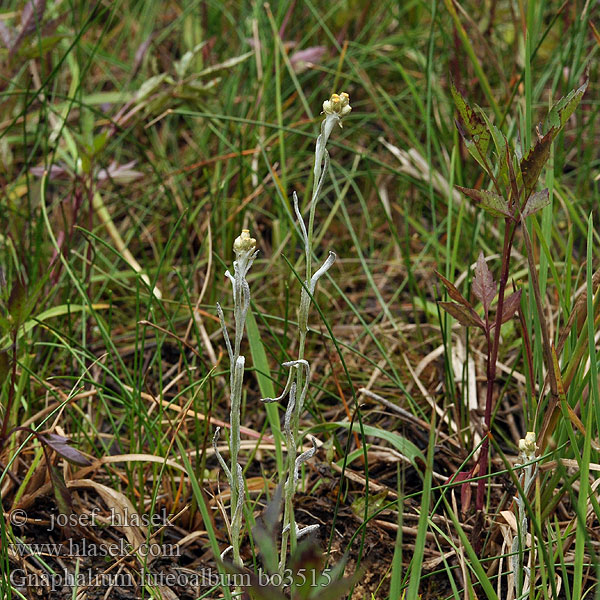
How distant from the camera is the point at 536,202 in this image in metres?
1.05

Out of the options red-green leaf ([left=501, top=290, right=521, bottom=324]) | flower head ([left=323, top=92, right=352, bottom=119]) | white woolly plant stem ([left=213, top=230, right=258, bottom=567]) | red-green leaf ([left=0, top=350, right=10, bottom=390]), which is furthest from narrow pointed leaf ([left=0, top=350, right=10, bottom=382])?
red-green leaf ([left=501, top=290, right=521, bottom=324])

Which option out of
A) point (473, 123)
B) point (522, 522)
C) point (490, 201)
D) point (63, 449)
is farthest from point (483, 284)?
point (63, 449)

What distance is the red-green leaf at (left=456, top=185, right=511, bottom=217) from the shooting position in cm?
105

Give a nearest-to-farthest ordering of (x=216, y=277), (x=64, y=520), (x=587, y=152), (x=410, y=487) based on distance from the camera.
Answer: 1. (x=64, y=520)
2. (x=410, y=487)
3. (x=216, y=277)
4. (x=587, y=152)

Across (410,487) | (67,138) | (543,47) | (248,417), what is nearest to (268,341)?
(248,417)

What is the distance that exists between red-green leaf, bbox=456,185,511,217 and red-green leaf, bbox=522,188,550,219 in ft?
0.09

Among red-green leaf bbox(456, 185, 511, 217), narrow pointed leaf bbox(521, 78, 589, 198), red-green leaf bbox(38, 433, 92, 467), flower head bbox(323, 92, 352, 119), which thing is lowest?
red-green leaf bbox(38, 433, 92, 467)

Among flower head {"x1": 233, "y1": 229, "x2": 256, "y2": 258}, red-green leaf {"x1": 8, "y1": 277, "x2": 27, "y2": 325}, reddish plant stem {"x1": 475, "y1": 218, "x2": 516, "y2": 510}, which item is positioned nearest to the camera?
flower head {"x1": 233, "y1": 229, "x2": 256, "y2": 258}

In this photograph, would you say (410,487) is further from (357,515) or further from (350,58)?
(350,58)

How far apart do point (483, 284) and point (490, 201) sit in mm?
168

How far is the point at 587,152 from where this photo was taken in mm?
2121

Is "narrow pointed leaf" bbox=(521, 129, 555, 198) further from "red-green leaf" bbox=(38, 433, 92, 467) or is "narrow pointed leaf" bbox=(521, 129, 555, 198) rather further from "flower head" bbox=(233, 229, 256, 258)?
"red-green leaf" bbox=(38, 433, 92, 467)

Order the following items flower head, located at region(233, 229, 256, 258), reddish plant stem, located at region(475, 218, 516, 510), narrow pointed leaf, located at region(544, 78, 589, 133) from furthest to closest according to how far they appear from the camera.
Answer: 1. reddish plant stem, located at region(475, 218, 516, 510)
2. narrow pointed leaf, located at region(544, 78, 589, 133)
3. flower head, located at region(233, 229, 256, 258)

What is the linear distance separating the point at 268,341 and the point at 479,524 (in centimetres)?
79
